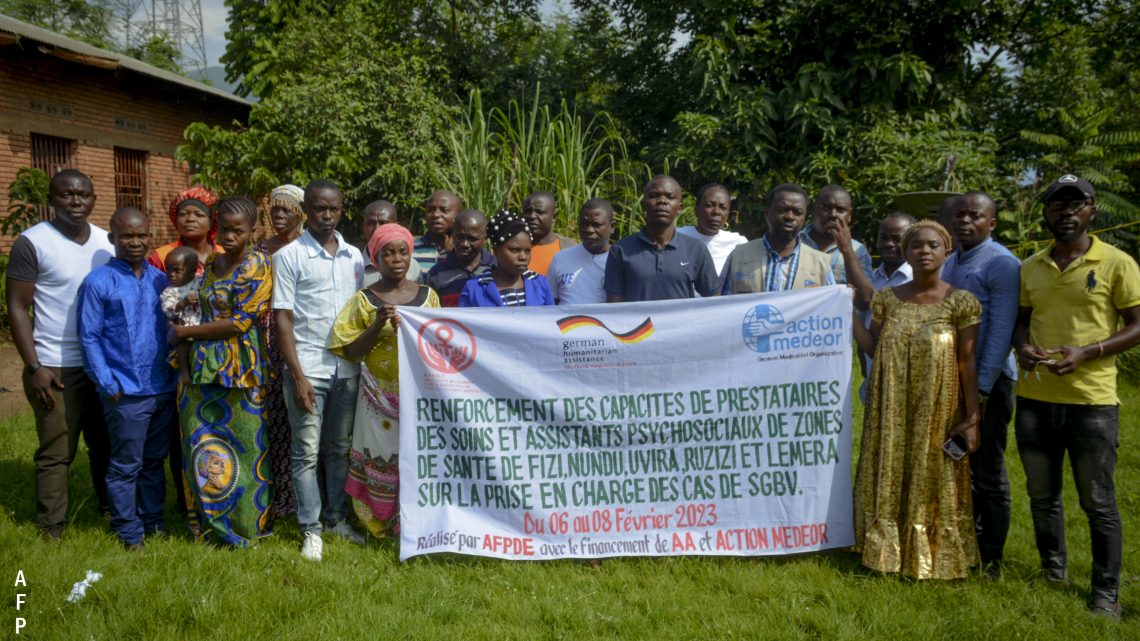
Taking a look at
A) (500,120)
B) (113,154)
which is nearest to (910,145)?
(500,120)

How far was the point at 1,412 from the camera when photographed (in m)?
7.64

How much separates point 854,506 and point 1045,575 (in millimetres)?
952

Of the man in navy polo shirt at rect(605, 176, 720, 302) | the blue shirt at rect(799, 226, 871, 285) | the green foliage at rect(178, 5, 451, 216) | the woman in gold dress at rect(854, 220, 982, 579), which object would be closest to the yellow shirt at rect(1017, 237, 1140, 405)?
the woman in gold dress at rect(854, 220, 982, 579)

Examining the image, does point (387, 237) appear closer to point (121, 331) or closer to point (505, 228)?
point (505, 228)

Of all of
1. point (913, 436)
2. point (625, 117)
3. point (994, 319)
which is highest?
point (625, 117)

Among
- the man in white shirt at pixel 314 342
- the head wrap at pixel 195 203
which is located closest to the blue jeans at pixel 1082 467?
the man in white shirt at pixel 314 342

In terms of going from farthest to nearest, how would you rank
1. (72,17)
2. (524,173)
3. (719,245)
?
1. (72,17)
2. (524,173)
3. (719,245)

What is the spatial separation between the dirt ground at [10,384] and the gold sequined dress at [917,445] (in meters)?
6.77

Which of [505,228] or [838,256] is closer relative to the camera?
[505,228]

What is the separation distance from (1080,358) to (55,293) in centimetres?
516

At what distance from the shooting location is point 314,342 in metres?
4.33

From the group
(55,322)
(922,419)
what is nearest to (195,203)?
(55,322)

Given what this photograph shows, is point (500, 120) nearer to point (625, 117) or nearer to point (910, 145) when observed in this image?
point (910, 145)

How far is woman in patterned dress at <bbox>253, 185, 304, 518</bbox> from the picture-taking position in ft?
15.0
